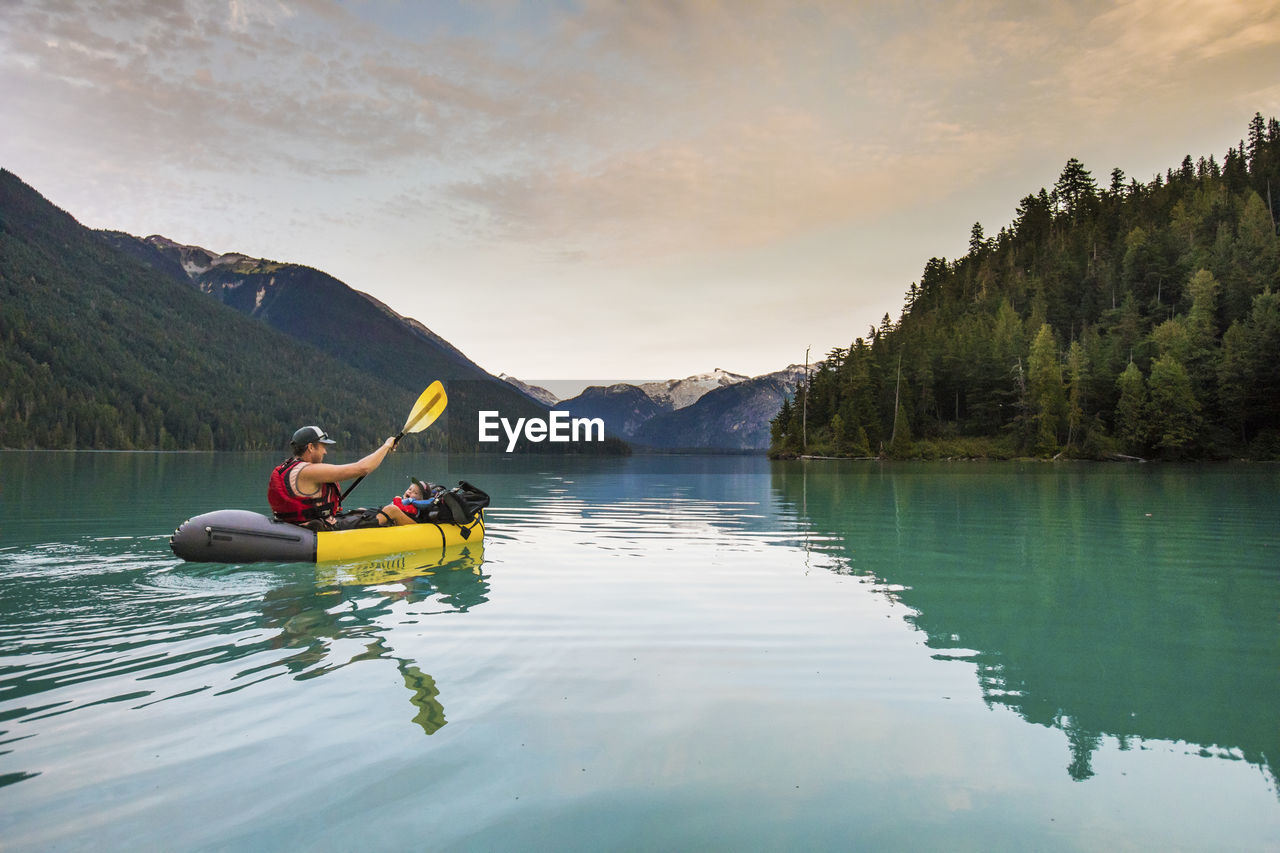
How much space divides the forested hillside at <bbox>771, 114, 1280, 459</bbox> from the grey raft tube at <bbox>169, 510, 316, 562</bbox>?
8680 centimetres

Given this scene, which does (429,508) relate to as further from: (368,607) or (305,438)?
(368,607)

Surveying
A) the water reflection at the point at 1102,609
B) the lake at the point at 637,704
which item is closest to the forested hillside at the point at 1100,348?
the water reflection at the point at 1102,609

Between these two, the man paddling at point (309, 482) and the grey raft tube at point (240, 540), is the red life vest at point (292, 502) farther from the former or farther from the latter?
the grey raft tube at point (240, 540)

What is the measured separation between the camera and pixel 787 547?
1667cm

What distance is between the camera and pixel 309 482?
13133 mm

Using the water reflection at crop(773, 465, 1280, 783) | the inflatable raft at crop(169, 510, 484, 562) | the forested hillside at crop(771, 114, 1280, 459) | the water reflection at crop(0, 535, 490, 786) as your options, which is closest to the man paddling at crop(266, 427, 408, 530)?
the inflatable raft at crop(169, 510, 484, 562)

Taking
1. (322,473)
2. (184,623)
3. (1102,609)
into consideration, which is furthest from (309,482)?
(1102,609)

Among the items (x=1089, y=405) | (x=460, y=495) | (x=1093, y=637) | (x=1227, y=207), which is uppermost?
(x=1227, y=207)

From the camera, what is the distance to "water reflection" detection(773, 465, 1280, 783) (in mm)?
6109

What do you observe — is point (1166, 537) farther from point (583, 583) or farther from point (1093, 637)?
point (583, 583)

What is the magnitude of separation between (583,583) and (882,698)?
6.32m

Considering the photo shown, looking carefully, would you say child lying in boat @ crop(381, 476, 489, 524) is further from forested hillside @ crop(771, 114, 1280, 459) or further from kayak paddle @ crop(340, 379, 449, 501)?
forested hillside @ crop(771, 114, 1280, 459)

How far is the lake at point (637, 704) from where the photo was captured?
170 inches

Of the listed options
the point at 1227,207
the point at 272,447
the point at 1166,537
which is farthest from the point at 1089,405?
the point at 272,447
